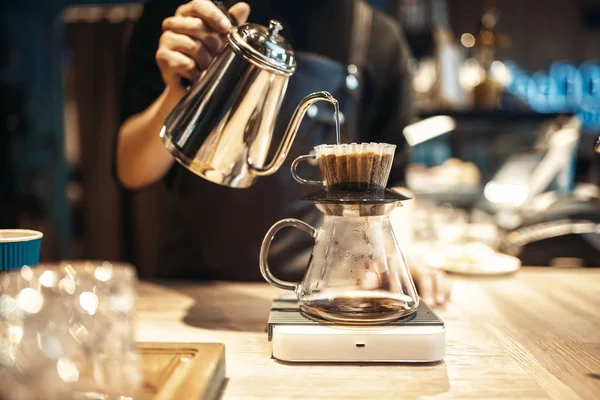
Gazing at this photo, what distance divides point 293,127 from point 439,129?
1.81 m

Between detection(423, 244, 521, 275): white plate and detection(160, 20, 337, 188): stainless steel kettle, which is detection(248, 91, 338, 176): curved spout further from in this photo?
detection(423, 244, 521, 275): white plate

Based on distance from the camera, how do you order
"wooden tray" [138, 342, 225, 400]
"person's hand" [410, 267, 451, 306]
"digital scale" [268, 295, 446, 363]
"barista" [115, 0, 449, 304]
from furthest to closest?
"barista" [115, 0, 449, 304]
"person's hand" [410, 267, 451, 306]
"digital scale" [268, 295, 446, 363]
"wooden tray" [138, 342, 225, 400]

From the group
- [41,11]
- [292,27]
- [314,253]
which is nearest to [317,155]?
[314,253]

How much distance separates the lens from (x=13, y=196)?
4469mm

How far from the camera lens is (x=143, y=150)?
1.28 meters

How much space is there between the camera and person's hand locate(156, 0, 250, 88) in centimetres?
96

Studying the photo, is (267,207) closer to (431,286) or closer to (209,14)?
(431,286)

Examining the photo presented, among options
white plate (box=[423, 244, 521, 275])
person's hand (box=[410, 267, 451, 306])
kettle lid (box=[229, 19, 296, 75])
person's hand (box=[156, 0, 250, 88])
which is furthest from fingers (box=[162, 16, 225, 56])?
white plate (box=[423, 244, 521, 275])

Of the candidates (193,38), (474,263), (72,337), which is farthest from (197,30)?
(474,263)

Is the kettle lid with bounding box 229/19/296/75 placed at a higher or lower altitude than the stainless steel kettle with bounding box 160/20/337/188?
higher

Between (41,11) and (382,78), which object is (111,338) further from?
(41,11)

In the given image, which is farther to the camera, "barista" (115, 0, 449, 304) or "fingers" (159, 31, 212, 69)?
"barista" (115, 0, 449, 304)

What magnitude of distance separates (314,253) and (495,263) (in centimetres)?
76

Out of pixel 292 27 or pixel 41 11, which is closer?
pixel 292 27
